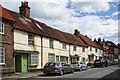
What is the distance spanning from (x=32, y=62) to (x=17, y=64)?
290cm

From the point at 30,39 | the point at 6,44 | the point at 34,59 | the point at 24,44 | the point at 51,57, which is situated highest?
the point at 30,39

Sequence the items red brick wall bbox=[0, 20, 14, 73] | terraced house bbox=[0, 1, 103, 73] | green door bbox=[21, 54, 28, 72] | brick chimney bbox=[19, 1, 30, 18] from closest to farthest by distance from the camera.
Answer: red brick wall bbox=[0, 20, 14, 73]
terraced house bbox=[0, 1, 103, 73]
green door bbox=[21, 54, 28, 72]
brick chimney bbox=[19, 1, 30, 18]

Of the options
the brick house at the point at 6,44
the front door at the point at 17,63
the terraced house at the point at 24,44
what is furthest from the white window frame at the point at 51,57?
the brick house at the point at 6,44

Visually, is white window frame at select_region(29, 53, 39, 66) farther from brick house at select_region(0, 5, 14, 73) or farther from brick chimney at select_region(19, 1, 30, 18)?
brick chimney at select_region(19, 1, 30, 18)

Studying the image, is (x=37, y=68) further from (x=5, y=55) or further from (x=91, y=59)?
(x=91, y=59)

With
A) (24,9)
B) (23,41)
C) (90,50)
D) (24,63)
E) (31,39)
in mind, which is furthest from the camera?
(90,50)

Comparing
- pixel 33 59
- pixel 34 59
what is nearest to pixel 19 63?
pixel 33 59

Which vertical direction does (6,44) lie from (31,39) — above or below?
below

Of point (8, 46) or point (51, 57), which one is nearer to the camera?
point (8, 46)

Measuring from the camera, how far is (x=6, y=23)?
26.2 m

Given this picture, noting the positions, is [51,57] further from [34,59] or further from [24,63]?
[24,63]

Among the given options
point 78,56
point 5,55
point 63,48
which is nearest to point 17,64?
point 5,55

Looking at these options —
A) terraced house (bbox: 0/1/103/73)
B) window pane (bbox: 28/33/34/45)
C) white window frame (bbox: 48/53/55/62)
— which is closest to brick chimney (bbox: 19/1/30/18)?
terraced house (bbox: 0/1/103/73)

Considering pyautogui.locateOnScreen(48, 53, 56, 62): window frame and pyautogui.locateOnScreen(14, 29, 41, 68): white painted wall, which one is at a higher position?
pyautogui.locateOnScreen(14, 29, 41, 68): white painted wall
